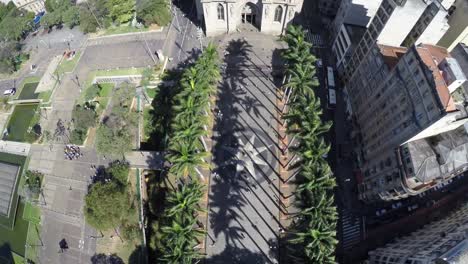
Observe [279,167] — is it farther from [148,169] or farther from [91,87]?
[91,87]

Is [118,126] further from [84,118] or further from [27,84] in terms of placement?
[27,84]

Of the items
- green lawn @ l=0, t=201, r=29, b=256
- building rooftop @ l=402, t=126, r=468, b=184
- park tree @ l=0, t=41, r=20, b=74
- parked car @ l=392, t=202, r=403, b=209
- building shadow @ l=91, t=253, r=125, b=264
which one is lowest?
green lawn @ l=0, t=201, r=29, b=256

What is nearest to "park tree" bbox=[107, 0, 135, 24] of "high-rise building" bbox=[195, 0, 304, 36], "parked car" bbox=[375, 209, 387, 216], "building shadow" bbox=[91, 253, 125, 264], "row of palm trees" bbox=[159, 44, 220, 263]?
"high-rise building" bbox=[195, 0, 304, 36]

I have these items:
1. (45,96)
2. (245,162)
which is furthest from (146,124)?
(45,96)

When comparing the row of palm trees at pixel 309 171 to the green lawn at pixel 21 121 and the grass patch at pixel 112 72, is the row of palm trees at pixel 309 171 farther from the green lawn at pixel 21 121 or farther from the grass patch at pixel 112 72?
the green lawn at pixel 21 121

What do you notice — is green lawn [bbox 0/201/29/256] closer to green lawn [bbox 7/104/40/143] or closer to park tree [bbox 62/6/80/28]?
green lawn [bbox 7/104/40/143]
